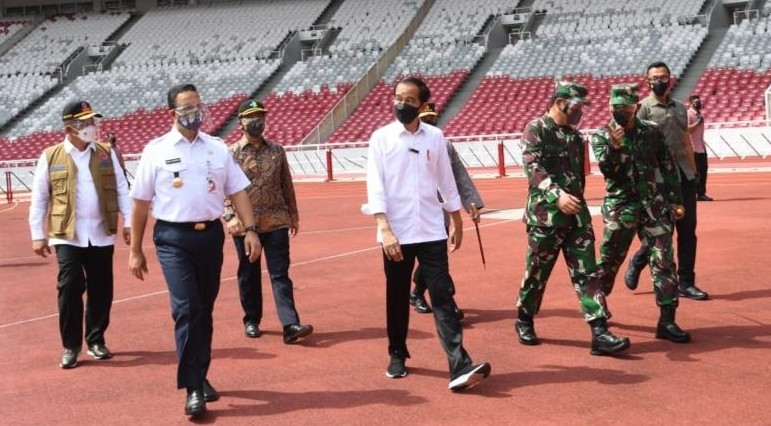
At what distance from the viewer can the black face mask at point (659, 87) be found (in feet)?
Answer: 26.0

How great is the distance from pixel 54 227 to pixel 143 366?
1212mm

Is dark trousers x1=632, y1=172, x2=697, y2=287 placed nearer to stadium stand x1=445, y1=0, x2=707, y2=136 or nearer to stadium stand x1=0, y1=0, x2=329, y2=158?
stadium stand x1=445, y1=0, x2=707, y2=136

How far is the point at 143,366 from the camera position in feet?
22.8

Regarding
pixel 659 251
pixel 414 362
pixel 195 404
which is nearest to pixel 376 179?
pixel 414 362

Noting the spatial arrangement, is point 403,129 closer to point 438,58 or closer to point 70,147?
point 70,147

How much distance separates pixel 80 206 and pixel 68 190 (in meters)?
0.15

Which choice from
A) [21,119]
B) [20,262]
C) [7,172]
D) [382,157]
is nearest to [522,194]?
[20,262]

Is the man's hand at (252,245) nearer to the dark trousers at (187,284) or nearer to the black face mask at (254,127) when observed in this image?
the dark trousers at (187,284)

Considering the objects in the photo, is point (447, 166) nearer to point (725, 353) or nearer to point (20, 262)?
point (725, 353)

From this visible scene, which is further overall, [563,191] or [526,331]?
[526,331]

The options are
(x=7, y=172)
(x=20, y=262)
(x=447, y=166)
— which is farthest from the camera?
(x=7, y=172)

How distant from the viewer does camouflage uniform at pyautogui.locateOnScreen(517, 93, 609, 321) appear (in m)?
6.51

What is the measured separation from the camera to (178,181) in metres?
5.62

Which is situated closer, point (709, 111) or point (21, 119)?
point (709, 111)
